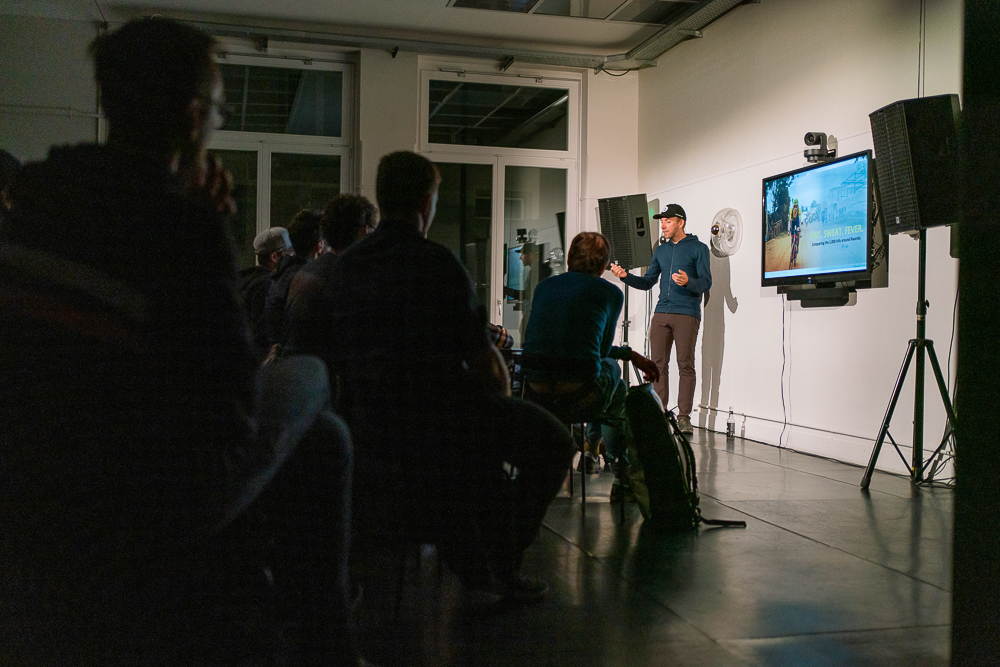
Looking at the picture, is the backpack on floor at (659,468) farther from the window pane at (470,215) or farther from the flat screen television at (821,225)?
the window pane at (470,215)

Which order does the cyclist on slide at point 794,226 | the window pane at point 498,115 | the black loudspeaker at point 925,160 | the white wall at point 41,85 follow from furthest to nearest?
the window pane at point 498,115 < the white wall at point 41,85 < the cyclist on slide at point 794,226 < the black loudspeaker at point 925,160

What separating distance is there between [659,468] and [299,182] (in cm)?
639

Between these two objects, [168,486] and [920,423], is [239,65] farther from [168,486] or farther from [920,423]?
[168,486]

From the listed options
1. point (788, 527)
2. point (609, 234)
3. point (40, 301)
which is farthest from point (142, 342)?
point (609, 234)

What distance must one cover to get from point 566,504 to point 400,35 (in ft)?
19.8

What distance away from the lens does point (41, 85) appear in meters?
7.07

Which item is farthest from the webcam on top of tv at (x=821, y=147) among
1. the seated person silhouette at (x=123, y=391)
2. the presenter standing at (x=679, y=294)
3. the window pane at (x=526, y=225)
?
the seated person silhouette at (x=123, y=391)

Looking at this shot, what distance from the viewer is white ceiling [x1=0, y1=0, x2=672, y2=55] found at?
7441 mm

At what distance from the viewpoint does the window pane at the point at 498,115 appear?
8781 millimetres

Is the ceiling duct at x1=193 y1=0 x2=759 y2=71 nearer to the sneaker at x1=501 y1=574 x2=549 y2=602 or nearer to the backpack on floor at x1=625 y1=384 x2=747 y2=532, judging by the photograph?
the backpack on floor at x1=625 y1=384 x2=747 y2=532

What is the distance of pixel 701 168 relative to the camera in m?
7.34

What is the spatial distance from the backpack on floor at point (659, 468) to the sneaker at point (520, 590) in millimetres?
1006

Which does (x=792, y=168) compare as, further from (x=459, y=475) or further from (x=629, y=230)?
(x=459, y=475)

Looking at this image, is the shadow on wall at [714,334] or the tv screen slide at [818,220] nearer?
the tv screen slide at [818,220]
